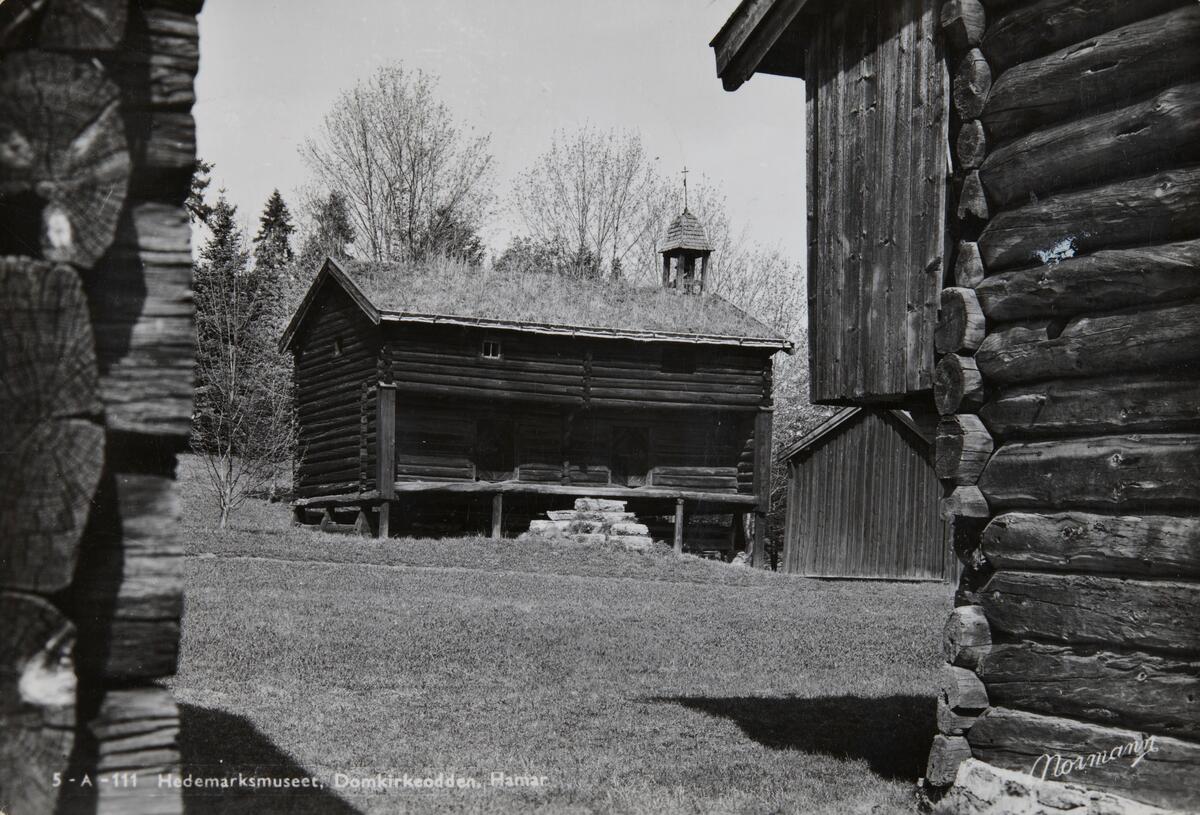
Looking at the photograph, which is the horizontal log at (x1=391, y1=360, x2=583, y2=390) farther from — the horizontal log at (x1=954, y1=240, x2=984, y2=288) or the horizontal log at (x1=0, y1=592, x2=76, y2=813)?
the horizontal log at (x1=0, y1=592, x2=76, y2=813)

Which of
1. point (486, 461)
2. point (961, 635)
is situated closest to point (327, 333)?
point (486, 461)

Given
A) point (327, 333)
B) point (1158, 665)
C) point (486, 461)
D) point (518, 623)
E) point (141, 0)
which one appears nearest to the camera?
point (141, 0)

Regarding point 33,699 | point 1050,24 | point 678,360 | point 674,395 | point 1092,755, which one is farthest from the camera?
point 678,360

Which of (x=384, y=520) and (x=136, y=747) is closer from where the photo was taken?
(x=136, y=747)

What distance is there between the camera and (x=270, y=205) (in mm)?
50719

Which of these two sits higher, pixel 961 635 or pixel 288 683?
pixel 961 635

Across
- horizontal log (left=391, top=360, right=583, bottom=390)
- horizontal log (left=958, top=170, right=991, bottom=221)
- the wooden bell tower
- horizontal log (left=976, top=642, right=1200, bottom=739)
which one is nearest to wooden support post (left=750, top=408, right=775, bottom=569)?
horizontal log (left=391, top=360, right=583, bottom=390)

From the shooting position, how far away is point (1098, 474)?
5586 millimetres

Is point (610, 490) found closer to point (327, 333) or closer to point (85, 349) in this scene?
point (327, 333)

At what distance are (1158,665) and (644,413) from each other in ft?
72.4

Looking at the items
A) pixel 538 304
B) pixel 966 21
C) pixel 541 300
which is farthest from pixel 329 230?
pixel 966 21

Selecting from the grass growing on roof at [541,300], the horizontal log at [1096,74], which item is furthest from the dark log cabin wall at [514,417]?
the horizontal log at [1096,74]

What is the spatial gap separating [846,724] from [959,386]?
135 inches

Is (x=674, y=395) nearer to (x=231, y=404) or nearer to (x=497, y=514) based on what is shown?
(x=497, y=514)
